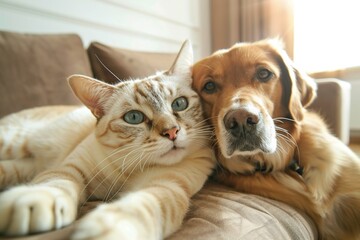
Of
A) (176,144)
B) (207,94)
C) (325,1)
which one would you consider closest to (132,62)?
(207,94)

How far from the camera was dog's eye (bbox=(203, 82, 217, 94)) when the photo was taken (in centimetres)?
Result: 109

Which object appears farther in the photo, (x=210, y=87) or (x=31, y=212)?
(x=210, y=87)

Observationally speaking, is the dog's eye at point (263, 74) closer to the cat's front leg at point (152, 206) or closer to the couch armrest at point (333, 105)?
the cat's front leg at point (152, 206)

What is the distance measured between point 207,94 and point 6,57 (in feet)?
3.27

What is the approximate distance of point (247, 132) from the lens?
0.86m

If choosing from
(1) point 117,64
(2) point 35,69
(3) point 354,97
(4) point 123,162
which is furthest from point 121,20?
(3) point 354,97

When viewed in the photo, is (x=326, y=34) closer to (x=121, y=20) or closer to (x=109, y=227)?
(x=121, y=20)

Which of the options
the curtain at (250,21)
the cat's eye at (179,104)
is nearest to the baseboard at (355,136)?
the curtain at (250,21)

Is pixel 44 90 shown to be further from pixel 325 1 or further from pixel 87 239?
pixel 325 1

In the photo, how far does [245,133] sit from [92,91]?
53 cm

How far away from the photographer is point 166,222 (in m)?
0.67

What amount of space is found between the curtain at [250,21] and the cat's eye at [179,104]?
253 cm

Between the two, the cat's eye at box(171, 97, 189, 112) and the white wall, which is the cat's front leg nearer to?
the cat's eye at box(171, 97, 189, 112)

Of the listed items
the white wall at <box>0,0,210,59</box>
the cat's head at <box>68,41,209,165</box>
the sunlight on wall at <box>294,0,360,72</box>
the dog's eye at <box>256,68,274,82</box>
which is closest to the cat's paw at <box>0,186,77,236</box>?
the cat's head at <box>68,41,209,165</box>
